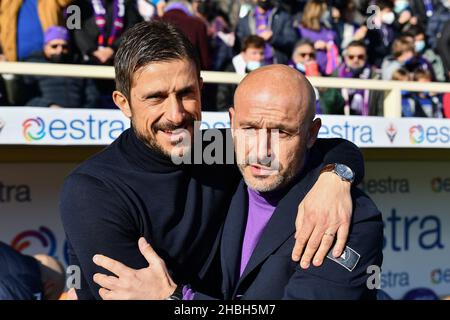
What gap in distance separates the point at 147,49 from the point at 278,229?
32.3 inches

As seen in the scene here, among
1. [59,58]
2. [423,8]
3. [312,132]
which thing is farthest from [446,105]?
[312,132]

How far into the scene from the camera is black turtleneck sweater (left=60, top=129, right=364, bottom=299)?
2588 millimetres

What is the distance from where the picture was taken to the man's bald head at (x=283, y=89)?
2582 mm

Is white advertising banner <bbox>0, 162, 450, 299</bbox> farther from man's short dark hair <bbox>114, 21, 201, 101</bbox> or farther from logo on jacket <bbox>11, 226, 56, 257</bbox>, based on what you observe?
man's short dark hair <bbox>114, 21, 201, 101</bbox>


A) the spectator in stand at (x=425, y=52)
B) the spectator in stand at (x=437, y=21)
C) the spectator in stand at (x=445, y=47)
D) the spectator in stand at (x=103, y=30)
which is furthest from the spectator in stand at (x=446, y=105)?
the spectator in stand at (x=103, y=30)

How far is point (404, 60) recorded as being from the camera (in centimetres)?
800

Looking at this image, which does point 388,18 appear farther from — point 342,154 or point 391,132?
point 342,154

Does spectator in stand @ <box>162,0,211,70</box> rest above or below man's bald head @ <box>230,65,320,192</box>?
above

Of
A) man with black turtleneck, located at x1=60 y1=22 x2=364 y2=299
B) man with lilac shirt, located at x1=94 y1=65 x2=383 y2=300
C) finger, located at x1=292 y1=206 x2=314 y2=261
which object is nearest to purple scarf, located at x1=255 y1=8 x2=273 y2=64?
man with black turtleneck, located at x1=60 y1=22 x2=364 y2=299

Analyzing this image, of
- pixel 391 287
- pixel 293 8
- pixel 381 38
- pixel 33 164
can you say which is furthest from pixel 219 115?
pixel 381 38

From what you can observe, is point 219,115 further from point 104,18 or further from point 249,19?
point 249,19

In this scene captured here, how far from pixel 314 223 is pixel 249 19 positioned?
5.14 m

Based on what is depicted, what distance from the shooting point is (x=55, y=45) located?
568 cm

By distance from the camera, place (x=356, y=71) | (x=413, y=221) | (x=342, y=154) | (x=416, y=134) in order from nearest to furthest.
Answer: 1. (x=342, y=154)
2. (x=416, y=134)
3. (x=413, y=221)
4. (x=356, y=71)
